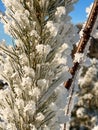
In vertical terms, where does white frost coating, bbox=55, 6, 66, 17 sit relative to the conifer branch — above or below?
below

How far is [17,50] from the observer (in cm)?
178

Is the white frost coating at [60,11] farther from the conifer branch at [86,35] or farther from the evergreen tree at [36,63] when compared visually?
the conifer branch at [86,35]

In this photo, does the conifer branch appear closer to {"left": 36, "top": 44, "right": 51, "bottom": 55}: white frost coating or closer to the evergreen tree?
the evergreen tree

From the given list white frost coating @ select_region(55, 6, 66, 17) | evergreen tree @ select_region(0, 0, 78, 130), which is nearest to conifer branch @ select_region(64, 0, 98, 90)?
evergreen tree @ select_region(0, 0, 78, 130)

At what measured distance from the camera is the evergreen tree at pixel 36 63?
168cm

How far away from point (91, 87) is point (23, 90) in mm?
18346

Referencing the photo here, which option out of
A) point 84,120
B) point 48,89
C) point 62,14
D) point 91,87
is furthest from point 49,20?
point 84,120

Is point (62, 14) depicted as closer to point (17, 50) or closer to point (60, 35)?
point (60, 35)

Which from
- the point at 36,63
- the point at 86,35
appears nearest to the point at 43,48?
the point at 36,63

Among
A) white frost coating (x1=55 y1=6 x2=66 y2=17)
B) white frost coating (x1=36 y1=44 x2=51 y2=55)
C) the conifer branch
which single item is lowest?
white frost coating (x1=36 y1=44 x2=51 y2=55)

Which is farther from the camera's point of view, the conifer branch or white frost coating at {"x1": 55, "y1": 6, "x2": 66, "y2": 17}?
the conifer branch

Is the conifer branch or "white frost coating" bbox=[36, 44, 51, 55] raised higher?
the conifer branch

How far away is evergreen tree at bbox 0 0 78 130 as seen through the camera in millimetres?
1680

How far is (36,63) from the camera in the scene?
1725mm
